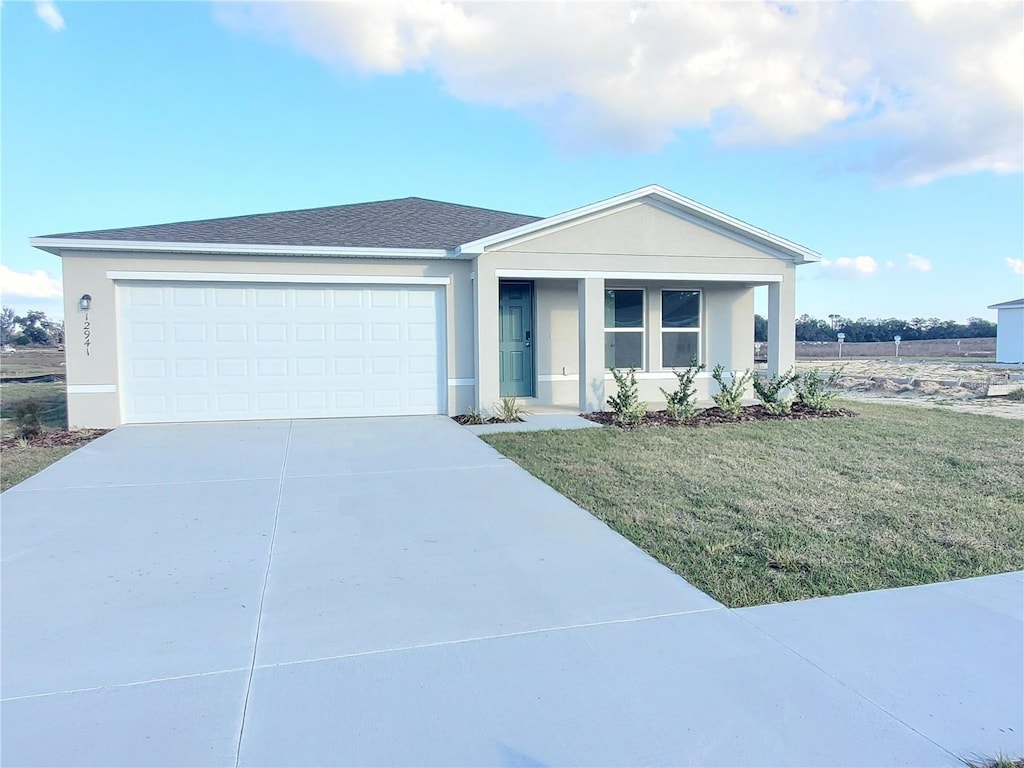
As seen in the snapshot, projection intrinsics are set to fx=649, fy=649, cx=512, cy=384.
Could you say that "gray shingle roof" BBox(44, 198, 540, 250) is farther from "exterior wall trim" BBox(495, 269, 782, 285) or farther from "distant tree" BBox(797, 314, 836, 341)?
"distant tree" BBox(797, 314, 836, 341)

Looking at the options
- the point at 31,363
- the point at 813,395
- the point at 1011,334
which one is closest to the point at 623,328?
the point at 813,395

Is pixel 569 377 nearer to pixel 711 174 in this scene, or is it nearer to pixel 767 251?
pixel 767 251

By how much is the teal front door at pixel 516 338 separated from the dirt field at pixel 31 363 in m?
14.8

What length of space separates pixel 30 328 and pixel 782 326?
27.2 metres

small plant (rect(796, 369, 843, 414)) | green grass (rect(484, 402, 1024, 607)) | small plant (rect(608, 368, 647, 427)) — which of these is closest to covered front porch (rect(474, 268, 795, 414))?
small plant (rect(796, 369, 843, 414))

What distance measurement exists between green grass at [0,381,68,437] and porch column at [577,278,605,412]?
354 inches

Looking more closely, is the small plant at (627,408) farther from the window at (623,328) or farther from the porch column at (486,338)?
the window at (623,328)

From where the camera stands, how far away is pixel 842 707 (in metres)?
2.82

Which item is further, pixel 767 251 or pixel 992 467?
pixel 767 251

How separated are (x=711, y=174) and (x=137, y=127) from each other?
547 inches

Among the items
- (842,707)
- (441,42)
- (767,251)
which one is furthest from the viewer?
(767,251)

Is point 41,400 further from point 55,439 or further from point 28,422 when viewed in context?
point 55,439

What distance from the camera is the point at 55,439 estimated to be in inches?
384

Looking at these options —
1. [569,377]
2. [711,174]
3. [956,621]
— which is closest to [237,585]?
[956,621]
